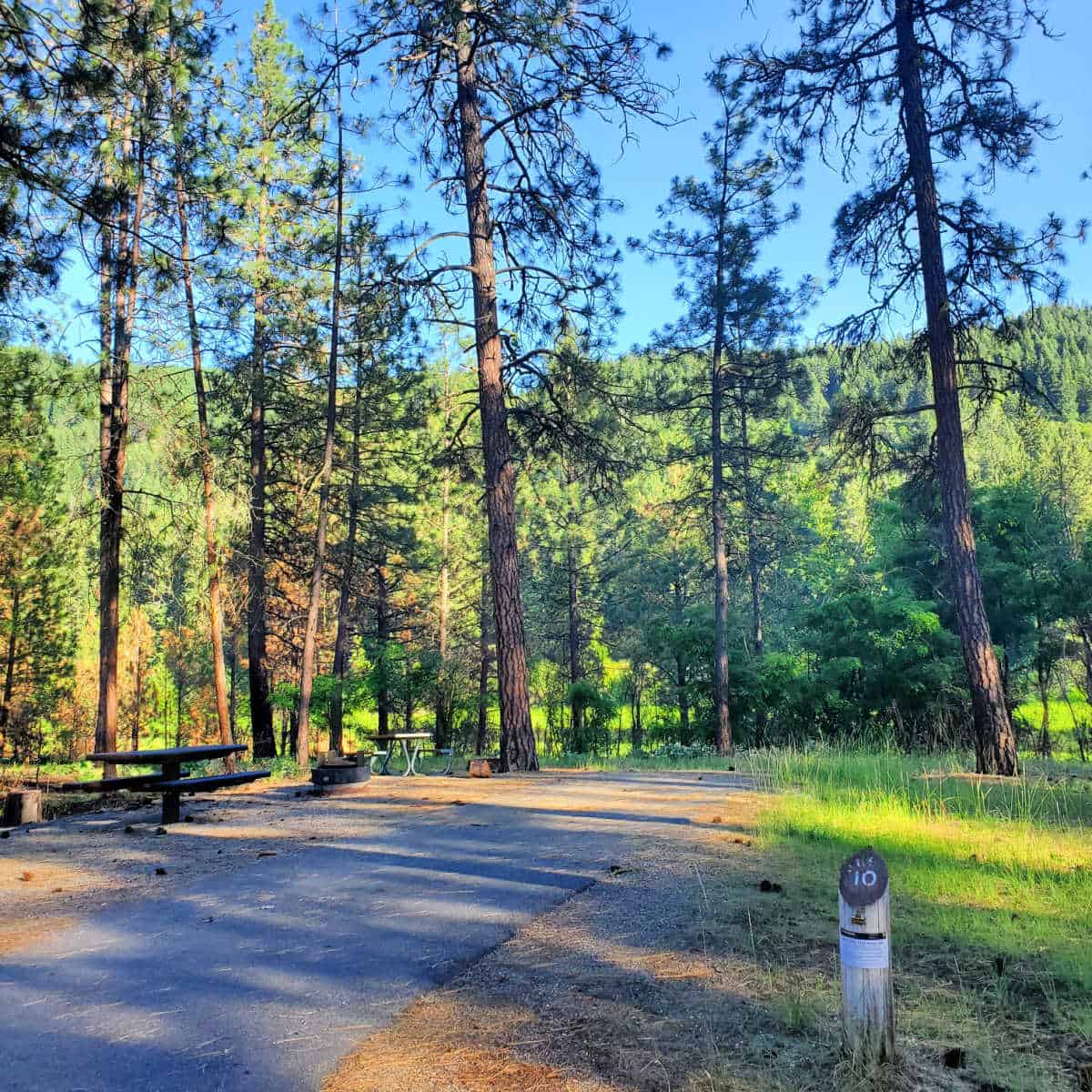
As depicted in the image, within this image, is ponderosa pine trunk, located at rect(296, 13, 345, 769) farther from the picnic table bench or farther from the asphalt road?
the asphalt road

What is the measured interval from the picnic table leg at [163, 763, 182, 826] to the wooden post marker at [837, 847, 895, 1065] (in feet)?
22.1

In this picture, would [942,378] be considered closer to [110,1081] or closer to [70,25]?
[70,25]

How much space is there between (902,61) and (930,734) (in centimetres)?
1298

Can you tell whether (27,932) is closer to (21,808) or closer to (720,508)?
(21,808)

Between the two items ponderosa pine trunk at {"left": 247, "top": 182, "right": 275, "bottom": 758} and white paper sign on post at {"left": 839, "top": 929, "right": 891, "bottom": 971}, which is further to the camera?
ponderosa pine trunk at {"left": 247, "top": 182, "right": 275, "bottom": 758}

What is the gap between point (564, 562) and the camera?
30953mm

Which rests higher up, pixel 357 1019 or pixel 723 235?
pixel 723 235

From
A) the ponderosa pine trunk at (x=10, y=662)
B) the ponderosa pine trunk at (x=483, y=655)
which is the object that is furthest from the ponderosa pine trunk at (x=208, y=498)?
the ponderosa pine trunk at (x=10, y=662)

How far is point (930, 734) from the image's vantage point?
17.4 m

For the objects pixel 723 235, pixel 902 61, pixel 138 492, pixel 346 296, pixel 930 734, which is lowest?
pixel 930 734

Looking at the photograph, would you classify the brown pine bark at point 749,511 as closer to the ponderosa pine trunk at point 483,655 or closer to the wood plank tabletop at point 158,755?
the ponderosa pine trunk at point 483,655

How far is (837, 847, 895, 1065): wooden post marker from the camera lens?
267 centimetres

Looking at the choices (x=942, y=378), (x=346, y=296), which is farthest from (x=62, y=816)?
(x=942, y=378)

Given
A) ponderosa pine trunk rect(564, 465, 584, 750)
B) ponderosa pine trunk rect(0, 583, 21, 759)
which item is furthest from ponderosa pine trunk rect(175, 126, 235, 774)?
ponderosa pine trunk rect(0, 583, 21, 759)
